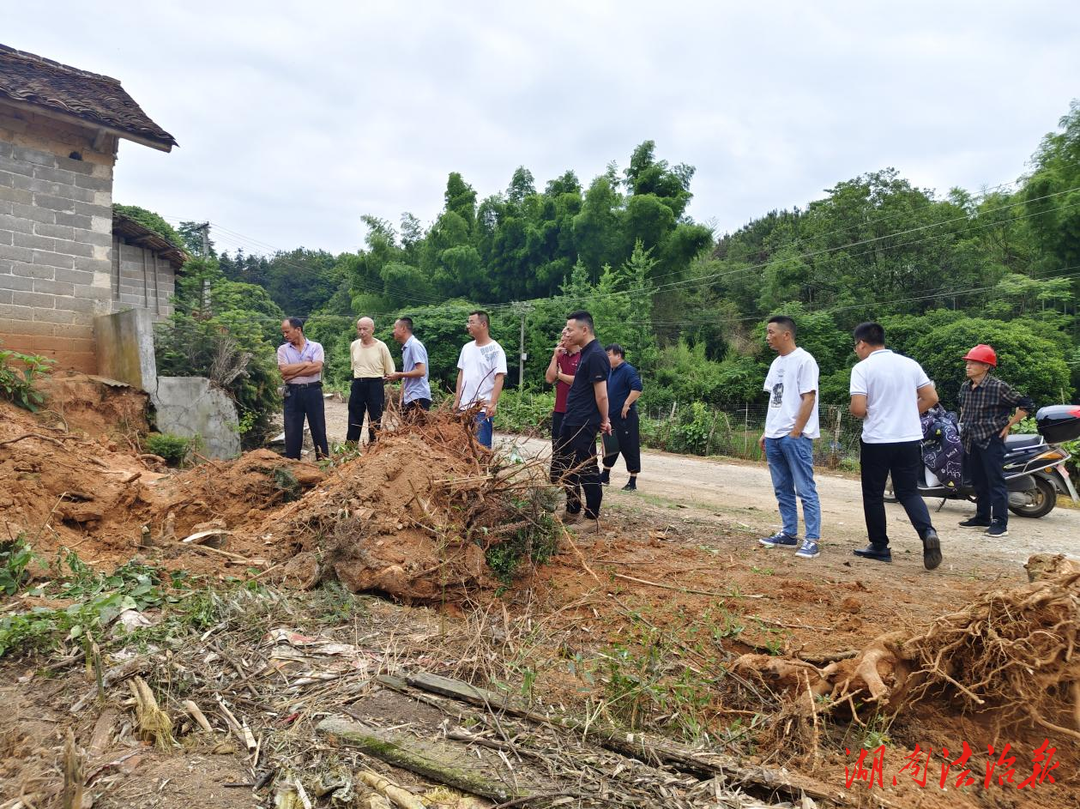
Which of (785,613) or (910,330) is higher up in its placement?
(910,330)

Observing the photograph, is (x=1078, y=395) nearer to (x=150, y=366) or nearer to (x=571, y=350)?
(x=571, y=350)

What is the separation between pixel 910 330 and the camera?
75.2 feet

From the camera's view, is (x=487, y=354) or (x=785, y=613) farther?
(x=487, y=354)

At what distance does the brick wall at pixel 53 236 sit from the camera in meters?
8.13

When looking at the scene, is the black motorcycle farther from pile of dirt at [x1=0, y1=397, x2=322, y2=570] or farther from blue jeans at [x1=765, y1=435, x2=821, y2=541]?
pile of dirt at [x1=0, y1=397, x2=322, y2=570]

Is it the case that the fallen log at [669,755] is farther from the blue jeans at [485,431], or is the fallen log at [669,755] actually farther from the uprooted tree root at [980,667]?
the blue jeans at [485,431]

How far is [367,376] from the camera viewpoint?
7.88m

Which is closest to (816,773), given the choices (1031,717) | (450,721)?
(1031,717)

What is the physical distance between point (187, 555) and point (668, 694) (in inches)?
126

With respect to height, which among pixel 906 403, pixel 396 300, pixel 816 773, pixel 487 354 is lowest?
pixel 816 773

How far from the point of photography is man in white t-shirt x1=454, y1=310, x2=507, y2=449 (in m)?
6.39

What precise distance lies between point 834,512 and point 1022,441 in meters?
2.14

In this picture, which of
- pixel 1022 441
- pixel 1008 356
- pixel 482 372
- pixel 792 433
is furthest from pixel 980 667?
pixel 1008 356

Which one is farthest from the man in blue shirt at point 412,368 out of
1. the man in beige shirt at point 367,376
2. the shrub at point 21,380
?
the shrub at point 21,380
